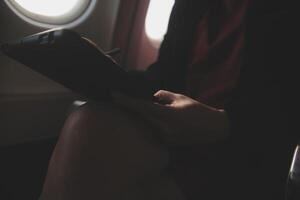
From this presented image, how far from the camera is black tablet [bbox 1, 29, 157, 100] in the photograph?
0.40 meters

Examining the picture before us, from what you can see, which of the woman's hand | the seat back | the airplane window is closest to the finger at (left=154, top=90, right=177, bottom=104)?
the woman's hand

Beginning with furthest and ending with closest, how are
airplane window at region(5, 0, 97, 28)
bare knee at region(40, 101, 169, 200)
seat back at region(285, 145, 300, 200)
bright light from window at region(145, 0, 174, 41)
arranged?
bright light from window at region(145, 0, 174, 41) < airplane window at region(5, 0, 97, 28) < bare knee at region(40, 101, 169, 200) < seat back at region(285, 145, 300, 200)

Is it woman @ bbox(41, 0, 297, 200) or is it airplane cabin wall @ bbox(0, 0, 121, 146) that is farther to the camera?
airplane cabin wall @ bbox(0, 0, 121, 146)

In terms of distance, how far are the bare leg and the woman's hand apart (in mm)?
21

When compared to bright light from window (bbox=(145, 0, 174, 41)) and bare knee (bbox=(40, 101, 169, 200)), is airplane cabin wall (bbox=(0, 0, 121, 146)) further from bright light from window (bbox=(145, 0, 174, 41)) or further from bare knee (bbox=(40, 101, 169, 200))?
bare knee (bbox=(40, 101, 169, 200))

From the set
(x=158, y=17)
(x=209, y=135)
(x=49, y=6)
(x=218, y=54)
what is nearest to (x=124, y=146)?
(x=209, y=135)

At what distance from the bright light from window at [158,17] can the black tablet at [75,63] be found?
2.10 feet

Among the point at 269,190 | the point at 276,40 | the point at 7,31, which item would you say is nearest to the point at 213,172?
the point at 269,190

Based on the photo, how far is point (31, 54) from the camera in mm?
446

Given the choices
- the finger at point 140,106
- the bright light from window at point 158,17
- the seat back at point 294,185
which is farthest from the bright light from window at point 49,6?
the seat back at point 294,185

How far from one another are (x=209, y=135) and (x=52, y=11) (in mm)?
607

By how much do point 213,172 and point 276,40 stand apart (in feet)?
0.77

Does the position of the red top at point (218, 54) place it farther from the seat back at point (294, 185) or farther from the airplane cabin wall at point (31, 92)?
the airplane cabin wall at point (31, 92)

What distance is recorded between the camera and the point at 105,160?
0.46 metres
